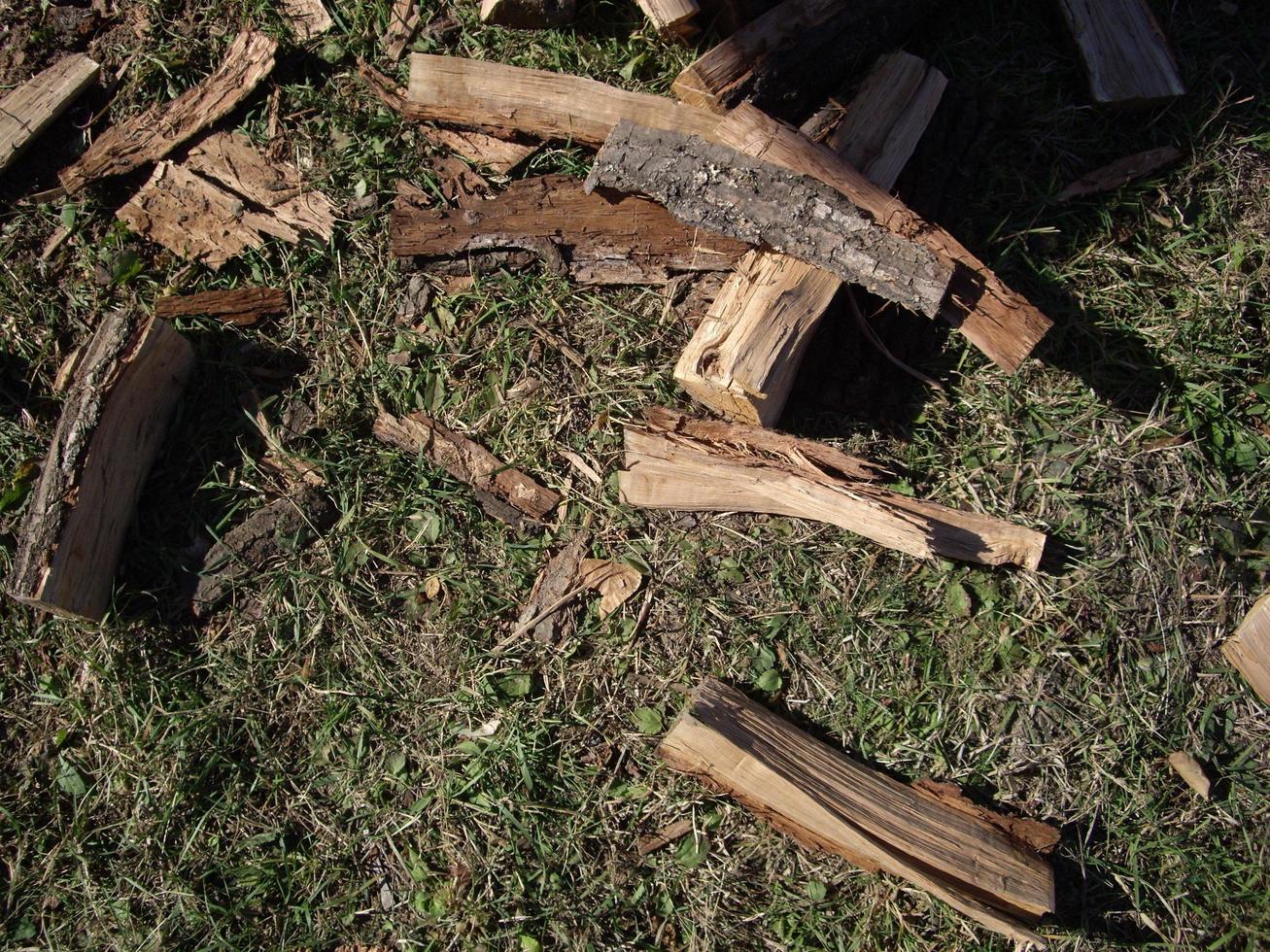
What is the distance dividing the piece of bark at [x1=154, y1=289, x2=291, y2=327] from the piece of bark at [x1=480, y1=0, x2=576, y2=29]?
3.97 ft

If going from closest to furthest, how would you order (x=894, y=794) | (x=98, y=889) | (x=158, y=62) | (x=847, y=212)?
(x=847, y=212)
(x=894, y=794)
(x=98, y=889)
(x=158, y=62)

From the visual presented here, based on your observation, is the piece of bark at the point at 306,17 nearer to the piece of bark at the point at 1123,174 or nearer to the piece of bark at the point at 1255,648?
the piece of bark at the point at 1123,174

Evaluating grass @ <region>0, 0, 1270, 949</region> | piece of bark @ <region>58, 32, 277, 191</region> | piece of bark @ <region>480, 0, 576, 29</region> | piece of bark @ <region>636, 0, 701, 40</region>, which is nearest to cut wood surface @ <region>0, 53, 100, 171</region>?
piece of bark @ <region>58, 32, 277, 191</region>

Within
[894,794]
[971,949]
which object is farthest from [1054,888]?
[894,794]

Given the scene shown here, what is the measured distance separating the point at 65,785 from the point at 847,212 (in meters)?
3.14

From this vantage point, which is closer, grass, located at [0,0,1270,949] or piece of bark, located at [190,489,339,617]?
grass, located at [0,0,1270,949]

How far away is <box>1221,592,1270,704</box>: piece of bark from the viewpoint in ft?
9.47

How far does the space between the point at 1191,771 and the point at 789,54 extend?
8.57 ft

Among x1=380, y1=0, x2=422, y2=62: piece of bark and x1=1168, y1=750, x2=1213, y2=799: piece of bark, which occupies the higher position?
x1=380, y1=0, x2=422, y2=62: piece of bark

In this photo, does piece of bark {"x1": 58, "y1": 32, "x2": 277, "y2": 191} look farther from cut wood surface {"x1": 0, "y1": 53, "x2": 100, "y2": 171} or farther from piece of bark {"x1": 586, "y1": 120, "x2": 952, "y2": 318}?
piece of bark {"x1": 586, "y1": 120, "x2": 952, "y2": 318}

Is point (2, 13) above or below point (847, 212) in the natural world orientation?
above

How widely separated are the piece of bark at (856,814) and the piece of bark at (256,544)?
1.42 metres

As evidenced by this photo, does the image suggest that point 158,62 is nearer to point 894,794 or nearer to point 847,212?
point 847,212

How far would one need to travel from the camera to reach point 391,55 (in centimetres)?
332
